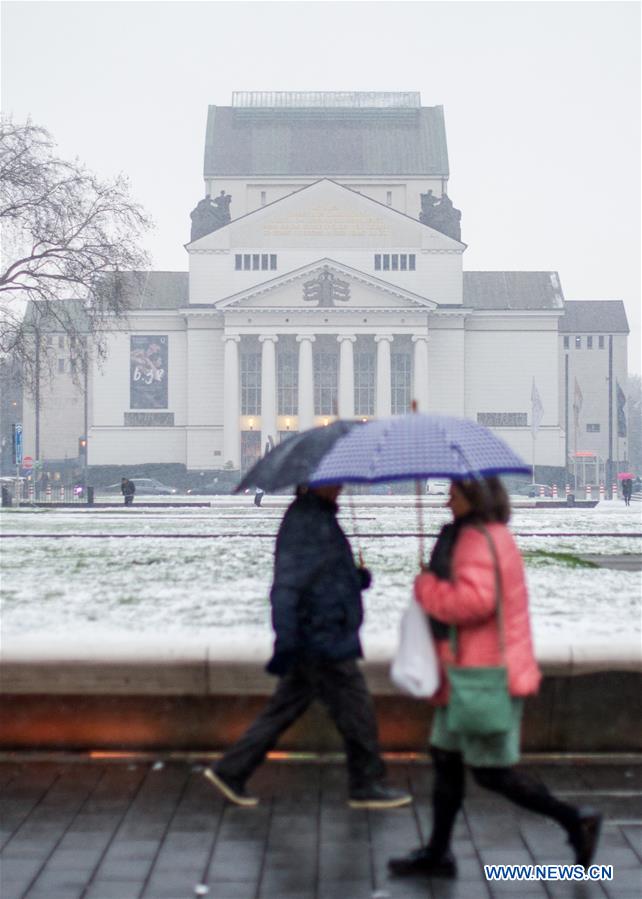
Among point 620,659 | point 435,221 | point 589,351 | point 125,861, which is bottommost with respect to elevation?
point 125,861

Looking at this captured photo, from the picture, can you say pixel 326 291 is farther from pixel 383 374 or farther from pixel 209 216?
pixel 209 216

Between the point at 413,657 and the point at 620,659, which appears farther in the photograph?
the point at 620,659

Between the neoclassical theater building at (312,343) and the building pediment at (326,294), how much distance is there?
3.9 inches

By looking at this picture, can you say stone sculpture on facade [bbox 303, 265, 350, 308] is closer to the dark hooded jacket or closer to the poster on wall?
the poster on wall

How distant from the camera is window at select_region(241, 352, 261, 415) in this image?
3182 inches

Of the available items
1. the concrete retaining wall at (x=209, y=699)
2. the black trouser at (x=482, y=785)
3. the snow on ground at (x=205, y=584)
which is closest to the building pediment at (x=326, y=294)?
the snow on ground at (x=205, y=584)

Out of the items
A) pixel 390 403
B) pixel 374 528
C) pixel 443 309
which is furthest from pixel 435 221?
pixel 374 528

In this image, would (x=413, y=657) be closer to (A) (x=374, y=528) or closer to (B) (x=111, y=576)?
(B) (x=111, y=576)

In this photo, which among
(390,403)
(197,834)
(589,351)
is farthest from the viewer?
(589,351)

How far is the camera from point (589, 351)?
3858 inches

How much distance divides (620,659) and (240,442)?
73.4 meters

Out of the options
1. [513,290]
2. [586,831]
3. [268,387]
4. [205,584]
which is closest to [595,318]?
[513,290]

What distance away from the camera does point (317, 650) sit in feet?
17.1

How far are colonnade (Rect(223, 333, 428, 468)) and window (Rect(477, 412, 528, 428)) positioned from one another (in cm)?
547
